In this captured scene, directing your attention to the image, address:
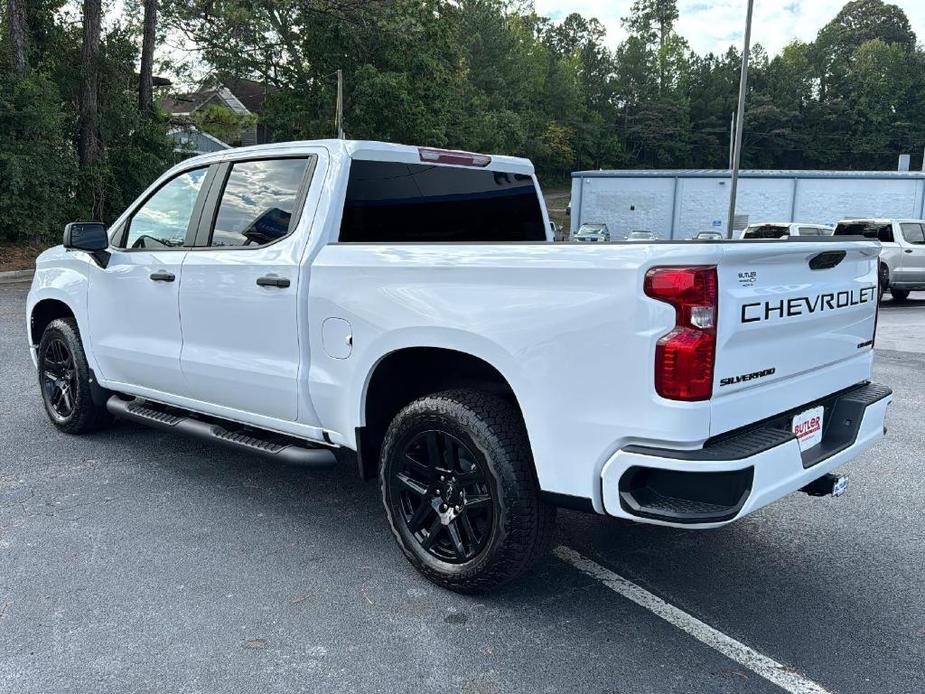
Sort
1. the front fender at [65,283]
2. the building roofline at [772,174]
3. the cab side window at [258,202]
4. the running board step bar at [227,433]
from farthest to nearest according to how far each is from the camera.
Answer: the building roofline at [772,174]
the front fender at [65,283]
the cab side window at [258,202]
the running board step bar at [227,433]

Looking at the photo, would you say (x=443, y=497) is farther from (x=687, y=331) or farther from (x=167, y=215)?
(x=167, y=215)

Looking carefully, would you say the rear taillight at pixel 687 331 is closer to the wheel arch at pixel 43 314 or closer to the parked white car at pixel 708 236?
the parked white car at pixel 708 236

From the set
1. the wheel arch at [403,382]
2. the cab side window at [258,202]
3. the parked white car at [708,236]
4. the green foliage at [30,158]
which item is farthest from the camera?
the green foliage at [30,158]

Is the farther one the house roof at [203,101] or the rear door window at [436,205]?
the house roof at [203,101]

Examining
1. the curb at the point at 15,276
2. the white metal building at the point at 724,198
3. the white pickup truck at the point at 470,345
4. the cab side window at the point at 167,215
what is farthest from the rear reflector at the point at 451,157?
the white metal building at the point at 724,198

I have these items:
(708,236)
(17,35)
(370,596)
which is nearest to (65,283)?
(370,596)

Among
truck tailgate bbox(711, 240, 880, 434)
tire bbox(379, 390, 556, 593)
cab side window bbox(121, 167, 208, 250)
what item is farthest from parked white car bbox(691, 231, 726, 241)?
cab side window bbox(121, 167, 208, 250)

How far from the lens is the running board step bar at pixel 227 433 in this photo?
383 cm

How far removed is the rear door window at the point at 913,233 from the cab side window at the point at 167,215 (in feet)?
52.5

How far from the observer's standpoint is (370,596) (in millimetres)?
3354

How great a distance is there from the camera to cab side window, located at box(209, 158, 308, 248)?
13.3 feet

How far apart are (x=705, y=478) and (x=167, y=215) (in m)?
3.53

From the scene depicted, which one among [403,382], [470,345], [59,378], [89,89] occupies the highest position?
[89,89]

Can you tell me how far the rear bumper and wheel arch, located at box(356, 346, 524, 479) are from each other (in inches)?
30.0
